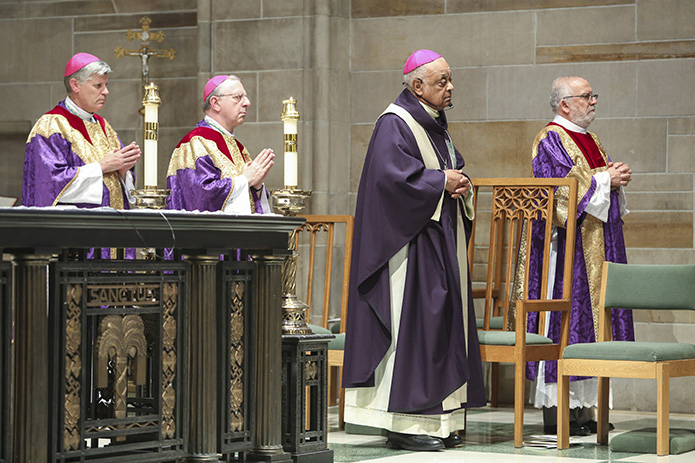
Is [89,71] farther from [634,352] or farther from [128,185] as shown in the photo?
[634,352]

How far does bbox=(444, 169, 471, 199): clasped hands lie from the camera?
6129 millimetres

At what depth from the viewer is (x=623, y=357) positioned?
5816mm

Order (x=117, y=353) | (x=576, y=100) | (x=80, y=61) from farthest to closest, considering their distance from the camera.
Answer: (x=576, y=100), (x=80, y=61), (x=117, y=353)

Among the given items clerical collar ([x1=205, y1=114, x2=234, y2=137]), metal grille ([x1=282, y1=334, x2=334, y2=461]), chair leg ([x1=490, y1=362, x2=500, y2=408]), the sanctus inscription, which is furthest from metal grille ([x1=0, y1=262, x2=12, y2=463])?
chair leg ([x1=490, y1=362, x2=500, y2=408])

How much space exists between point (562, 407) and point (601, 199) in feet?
4.79

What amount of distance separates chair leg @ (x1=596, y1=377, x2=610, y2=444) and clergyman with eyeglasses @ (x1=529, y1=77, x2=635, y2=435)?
0.41 metres

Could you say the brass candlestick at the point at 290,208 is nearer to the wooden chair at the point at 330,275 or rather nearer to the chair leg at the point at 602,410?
the wooden chair at the point at 330,275

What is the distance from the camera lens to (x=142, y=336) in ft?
14.5

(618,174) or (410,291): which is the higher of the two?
(618,174)

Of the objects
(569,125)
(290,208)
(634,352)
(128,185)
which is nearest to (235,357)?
(290,208)

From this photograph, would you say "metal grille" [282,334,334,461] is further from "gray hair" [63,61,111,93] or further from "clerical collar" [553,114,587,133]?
"clerical collar" [553,114,587,133]

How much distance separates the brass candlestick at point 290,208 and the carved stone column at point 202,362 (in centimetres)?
56

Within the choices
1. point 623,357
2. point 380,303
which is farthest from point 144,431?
point 623,357

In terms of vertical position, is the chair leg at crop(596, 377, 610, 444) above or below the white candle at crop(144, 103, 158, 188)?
below
